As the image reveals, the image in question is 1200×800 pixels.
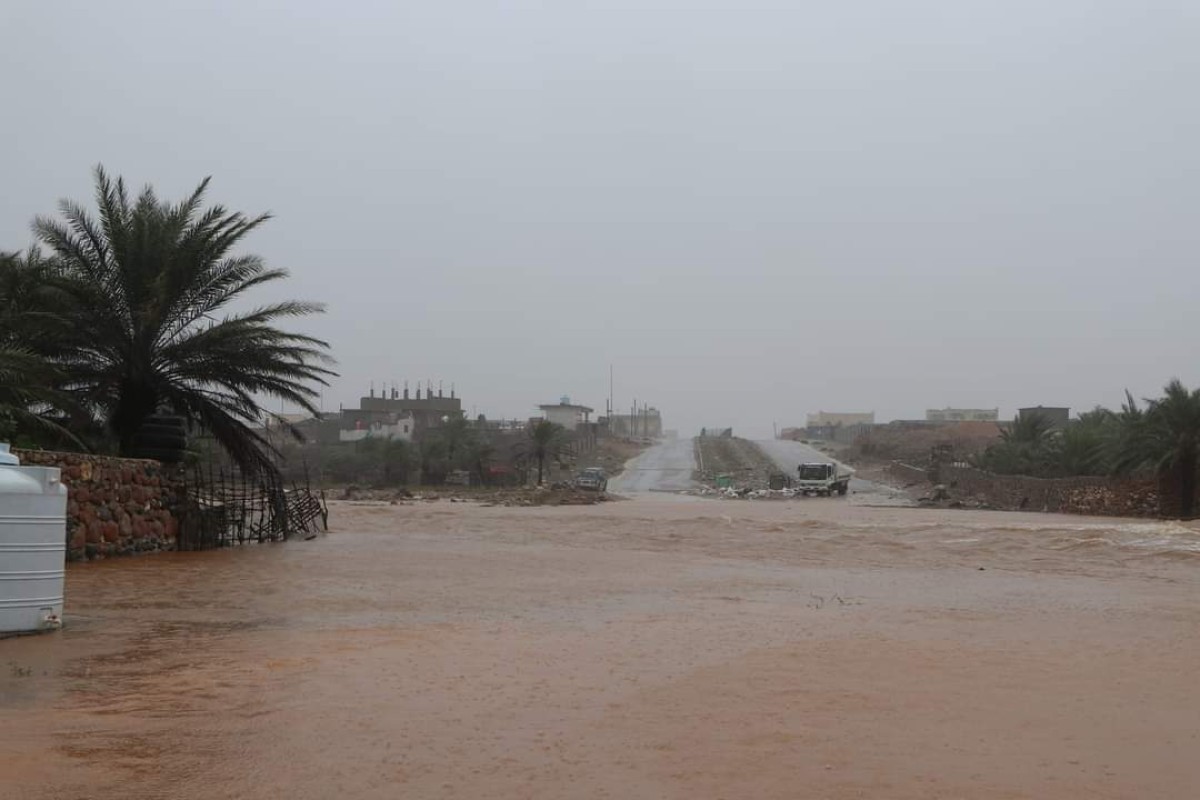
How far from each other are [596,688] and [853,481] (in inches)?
2730

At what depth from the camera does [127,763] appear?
5266 millimetres

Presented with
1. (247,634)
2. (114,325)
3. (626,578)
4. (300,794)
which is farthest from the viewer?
(114,325)

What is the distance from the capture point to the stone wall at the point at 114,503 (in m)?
15.0

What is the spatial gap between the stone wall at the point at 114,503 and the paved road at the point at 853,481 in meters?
39.9

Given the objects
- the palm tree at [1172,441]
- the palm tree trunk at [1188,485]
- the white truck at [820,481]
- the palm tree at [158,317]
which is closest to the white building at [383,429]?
the white truck at [820,481]

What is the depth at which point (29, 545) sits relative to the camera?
8.59 metres

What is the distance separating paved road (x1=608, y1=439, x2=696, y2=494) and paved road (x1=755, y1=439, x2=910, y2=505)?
831 centimetres

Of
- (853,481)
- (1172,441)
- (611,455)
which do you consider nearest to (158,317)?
(1172,441)

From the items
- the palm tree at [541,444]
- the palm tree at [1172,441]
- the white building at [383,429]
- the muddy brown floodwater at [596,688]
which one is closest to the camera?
the muddy brown floodwater at [596,688]

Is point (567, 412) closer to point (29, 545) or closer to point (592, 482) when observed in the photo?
point (592, 482)

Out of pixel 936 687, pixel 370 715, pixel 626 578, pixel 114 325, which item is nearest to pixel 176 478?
pixel 114 325

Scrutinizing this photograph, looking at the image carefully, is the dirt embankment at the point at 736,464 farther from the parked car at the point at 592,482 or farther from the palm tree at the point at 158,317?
the palm tree at the point at 158,317

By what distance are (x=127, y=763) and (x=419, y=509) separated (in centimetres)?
3591

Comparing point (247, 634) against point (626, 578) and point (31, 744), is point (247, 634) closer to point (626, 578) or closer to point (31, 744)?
point (31, 744)
